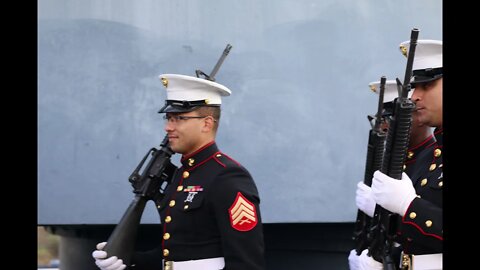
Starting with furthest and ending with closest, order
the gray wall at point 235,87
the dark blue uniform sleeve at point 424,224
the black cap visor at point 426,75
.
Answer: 1. the gray wall at point 235,87
2. the black cap visor at point 426,75
3. the dark blue uniform sleeve at point 424,224

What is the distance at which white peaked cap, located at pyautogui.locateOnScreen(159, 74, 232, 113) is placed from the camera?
4.16 metres

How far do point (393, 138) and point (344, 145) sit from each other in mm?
2460

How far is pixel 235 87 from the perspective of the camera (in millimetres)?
5895

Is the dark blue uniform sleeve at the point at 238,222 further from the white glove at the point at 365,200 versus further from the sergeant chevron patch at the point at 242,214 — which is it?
the white glove at the point at 365,200

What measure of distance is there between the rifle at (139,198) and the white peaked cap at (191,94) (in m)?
0.33

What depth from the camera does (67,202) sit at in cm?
568

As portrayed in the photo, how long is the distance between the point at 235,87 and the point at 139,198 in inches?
67.5

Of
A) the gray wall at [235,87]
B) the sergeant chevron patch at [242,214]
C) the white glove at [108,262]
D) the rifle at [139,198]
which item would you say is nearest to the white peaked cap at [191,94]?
the rifle at [139,198]

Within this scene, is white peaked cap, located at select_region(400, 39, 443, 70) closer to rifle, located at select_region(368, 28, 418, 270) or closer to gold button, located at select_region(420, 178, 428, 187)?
rifle, located at select_region(368, 28, 418, 270)

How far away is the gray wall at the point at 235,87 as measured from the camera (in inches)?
225

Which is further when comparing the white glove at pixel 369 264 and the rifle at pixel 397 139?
the white glove at pixel 369 264

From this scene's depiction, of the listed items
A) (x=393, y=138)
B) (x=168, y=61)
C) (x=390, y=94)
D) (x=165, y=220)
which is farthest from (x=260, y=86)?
(x=393, y=138)

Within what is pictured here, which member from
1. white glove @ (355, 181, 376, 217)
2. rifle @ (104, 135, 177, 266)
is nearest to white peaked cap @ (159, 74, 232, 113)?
rifle @ (104, 135, 177, 266)

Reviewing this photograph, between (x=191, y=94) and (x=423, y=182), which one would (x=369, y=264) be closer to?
(x=423, y=182)
